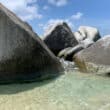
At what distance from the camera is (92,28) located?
23.2 meters

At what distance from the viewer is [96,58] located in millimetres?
11633

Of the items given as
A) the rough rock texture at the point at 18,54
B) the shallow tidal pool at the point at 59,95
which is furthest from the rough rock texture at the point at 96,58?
the rough rock texture at the point at 18,54

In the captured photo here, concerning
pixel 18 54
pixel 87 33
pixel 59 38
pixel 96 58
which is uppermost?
pixel 87 33

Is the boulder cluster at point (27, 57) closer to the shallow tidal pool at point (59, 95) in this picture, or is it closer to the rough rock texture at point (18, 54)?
the rough rock texture at point (18, 54)

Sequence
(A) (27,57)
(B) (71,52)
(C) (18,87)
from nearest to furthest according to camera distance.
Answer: (C) (18,87), (A) (27,57), (B) (71,52)

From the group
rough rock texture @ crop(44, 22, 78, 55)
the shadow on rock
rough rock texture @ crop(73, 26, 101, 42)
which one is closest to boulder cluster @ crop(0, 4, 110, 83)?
the shadow on rock

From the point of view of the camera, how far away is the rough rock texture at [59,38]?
1705 centimetres

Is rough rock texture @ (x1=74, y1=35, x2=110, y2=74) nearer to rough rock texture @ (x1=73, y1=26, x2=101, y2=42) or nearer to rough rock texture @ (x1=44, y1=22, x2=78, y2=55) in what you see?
rough rock texture @ (x1=44, y1=22, x2=78, y2=55)

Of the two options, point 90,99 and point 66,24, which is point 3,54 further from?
point 66,24

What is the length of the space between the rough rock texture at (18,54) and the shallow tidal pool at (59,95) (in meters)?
0.50

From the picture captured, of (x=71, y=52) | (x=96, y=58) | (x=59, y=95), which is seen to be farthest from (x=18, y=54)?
(x=71, y=52)

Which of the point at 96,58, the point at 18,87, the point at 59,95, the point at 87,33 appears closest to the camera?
the point at 59,95

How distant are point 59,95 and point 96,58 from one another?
3.85 m

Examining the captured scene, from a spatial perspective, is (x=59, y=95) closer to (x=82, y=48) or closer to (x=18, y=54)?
(x=18, y=54)
